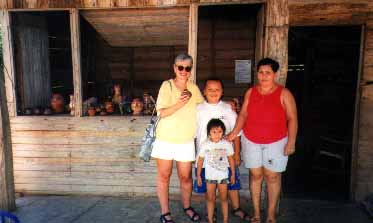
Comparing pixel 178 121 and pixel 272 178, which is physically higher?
pixel 178 121

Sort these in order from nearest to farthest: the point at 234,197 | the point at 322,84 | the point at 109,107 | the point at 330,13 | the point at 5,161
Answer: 1. the point at 234,197
2. the point at 330,13
3. the point at 5,161
4. the point at 109,107
5. the point at 322,84

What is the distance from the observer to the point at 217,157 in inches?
134

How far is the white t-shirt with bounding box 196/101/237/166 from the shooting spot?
3439 millimetres

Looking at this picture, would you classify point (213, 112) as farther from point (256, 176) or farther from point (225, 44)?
point (225, 44)

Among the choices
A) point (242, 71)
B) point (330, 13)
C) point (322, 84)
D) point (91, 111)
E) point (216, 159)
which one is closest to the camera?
point (216, 159)

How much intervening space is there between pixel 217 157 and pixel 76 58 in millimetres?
2647

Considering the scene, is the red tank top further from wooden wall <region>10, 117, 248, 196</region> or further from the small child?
wooden wall <region>10, 117, 248, 196</region>

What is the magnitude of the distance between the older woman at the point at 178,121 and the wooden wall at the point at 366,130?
92.8 inches

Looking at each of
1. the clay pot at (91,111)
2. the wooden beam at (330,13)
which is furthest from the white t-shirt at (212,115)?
the clay pot at (91,111)

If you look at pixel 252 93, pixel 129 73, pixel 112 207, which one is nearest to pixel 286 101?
pixel 252 93

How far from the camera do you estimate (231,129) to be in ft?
11.5

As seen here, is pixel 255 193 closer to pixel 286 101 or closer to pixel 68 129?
pixel 286 101

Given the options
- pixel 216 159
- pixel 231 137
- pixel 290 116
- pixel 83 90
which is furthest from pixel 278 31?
pixel 83 90

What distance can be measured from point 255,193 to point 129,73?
15.2 feet
